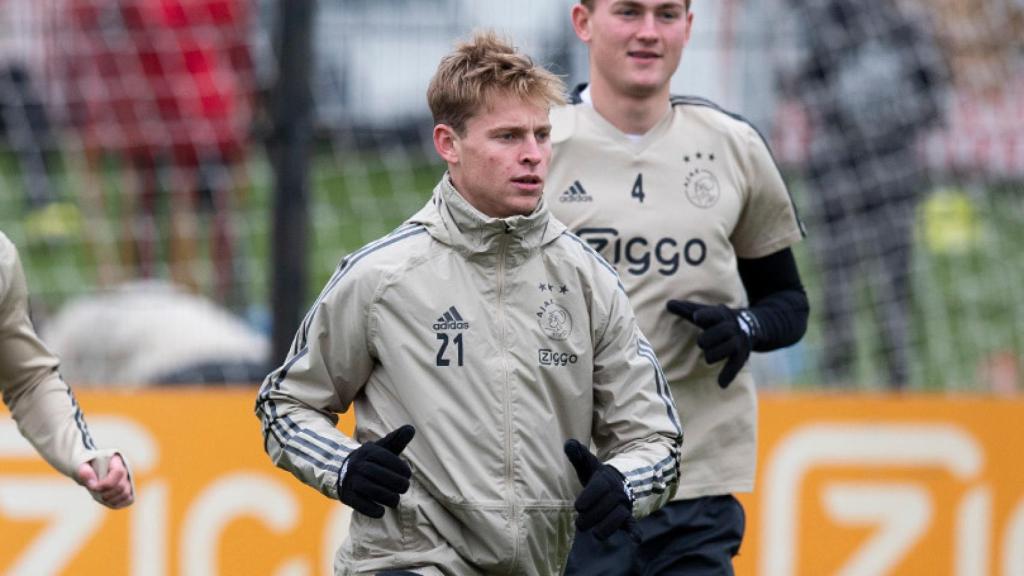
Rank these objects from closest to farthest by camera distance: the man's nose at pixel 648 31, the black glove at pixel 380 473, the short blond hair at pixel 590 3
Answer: the black glove at pixel 380 473
the man's nose at pixel 648 31
the short blond hair at pixel 590 3

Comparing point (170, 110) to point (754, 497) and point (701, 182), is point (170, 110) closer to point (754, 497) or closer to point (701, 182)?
point (754, 497)

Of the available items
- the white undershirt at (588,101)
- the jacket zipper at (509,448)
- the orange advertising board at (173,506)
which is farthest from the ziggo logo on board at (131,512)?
the jacket zipper at (509,448)

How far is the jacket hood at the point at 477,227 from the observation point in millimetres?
3248

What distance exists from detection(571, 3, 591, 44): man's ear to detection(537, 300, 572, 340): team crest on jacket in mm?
1053

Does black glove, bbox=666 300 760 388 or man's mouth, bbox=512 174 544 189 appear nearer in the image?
man's mouth, bbox=512 174 544 189

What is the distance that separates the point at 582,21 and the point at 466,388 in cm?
127

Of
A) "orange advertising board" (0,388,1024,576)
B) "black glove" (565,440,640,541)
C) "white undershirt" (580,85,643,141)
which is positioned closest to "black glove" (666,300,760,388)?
"white undershirt" (580,85,643,141)

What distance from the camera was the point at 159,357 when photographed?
680 cm

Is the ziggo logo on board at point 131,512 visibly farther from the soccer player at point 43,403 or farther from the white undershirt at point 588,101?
the white undershirt at point 588,101

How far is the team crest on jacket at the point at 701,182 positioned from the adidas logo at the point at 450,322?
0.96 metres

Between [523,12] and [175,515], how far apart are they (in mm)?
2432

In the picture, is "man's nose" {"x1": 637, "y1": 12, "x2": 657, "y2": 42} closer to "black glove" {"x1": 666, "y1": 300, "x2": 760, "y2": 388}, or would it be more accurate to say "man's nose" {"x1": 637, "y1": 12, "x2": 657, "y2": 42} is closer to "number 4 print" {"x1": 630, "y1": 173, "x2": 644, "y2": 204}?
"number 4 print" {"x1": 630, "y1": 173, "x2": 644, "y2": 204}

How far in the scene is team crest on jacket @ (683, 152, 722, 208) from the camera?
4.05m

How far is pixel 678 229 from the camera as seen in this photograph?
4.02 m
